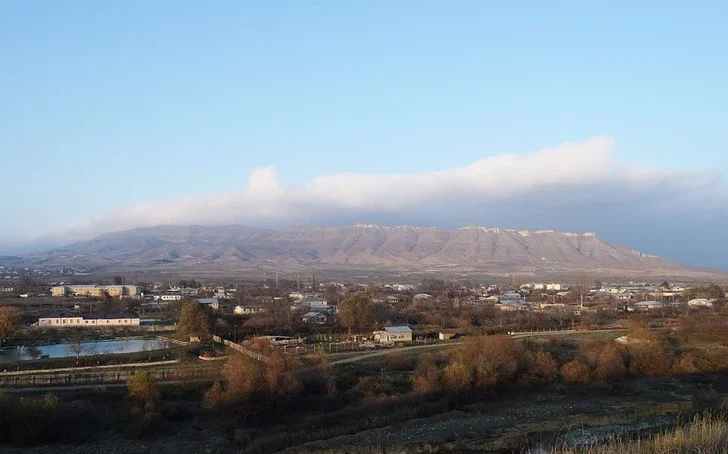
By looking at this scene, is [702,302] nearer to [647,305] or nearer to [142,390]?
[647,305]

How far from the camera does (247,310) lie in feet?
172

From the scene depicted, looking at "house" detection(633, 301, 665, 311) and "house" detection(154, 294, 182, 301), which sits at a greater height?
"house" detection(154, 294, 182, 301)

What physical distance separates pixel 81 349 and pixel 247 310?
61.3ft

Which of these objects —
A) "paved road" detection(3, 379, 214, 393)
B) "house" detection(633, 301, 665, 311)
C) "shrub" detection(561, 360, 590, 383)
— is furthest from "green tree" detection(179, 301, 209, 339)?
"house" detection(633, 301, 665, 311)

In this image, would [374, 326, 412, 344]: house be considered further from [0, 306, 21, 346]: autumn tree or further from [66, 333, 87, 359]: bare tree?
[0, 306, 21, 346]: autumn tree

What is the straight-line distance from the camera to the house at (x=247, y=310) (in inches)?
1975

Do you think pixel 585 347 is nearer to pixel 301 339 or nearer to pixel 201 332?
pixel 301 339

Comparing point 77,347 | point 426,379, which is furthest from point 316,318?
point 426,379

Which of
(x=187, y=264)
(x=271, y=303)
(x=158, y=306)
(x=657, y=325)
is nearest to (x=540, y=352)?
(x=657, y=325)

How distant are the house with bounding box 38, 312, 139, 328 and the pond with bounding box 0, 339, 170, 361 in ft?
23.7

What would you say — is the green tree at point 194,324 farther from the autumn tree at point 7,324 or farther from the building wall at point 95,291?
the building wall at point 95,291

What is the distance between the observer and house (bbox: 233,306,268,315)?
5017 cm

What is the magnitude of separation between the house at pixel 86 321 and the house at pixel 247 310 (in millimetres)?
7965

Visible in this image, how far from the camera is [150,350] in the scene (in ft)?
110
